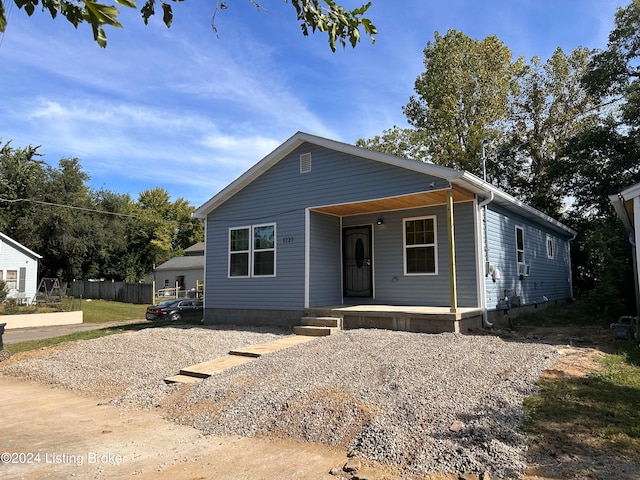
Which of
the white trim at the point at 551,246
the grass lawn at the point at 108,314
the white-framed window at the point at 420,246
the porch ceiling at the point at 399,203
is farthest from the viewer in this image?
the grass lawn at the point at 108,314

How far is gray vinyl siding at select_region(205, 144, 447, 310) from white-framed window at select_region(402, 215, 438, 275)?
1517mm

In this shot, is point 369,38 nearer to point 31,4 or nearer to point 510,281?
point 31,4

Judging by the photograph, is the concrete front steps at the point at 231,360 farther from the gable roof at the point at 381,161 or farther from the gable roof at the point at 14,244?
the gable roof at the point at 14,244

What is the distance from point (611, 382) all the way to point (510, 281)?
5.93 meters

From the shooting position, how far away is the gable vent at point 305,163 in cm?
1088

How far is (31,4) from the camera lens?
215 cm

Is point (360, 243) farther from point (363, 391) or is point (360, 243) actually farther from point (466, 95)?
point (466, 95)

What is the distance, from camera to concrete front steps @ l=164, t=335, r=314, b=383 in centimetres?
655

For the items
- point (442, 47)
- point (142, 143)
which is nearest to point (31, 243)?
point (142, 143)

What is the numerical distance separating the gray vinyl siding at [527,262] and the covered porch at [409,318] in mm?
1343

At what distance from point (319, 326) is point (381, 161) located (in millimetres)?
3875

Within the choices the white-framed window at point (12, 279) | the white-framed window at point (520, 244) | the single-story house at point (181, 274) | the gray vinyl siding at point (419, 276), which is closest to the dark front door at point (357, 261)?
the gray vinyl siding at point (419, 276)

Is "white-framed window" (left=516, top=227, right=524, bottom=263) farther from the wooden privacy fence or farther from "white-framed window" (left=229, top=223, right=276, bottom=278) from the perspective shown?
the wooden privacy fence

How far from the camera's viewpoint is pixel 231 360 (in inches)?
289
